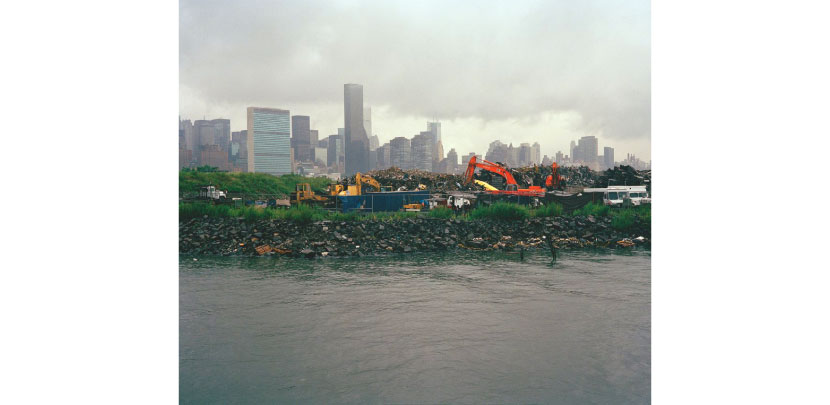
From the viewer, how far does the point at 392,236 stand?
7.90m

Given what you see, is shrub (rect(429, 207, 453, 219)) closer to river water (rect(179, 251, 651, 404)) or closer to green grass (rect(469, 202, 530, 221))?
green grass (rect(469, 202, 530, 221))

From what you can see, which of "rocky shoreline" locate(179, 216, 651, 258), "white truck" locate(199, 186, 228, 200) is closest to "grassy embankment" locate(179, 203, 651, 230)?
"rocky shoreline" locate(179, 216, 651, 258)

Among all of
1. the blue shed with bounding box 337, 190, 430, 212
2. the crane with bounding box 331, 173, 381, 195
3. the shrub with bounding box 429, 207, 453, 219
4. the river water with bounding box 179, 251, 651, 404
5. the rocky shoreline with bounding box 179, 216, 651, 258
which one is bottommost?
the river water with bounding box 179, 251, 651, 404

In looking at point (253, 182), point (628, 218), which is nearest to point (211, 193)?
point (253, 182)

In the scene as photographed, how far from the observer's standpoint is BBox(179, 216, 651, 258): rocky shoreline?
7402mm

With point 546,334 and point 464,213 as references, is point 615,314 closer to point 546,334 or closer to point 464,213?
point 546,334

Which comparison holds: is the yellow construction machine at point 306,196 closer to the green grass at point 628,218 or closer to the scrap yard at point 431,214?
the scrap yard at point 431,214

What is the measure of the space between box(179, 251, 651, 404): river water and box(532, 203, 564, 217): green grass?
2.88 meters

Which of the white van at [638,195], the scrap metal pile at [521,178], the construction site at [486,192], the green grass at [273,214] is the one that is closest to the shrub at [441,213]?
the construction site at [486,192]

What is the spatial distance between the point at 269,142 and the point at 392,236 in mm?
2548

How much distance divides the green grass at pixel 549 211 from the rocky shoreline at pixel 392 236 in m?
0.23

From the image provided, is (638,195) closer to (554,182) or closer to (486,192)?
(554,182)

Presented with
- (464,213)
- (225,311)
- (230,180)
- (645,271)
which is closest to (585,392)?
(225,311)

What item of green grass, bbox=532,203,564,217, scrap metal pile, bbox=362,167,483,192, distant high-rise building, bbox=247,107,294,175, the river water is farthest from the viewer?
scrap metal pile, bbox=362,167,483,192
